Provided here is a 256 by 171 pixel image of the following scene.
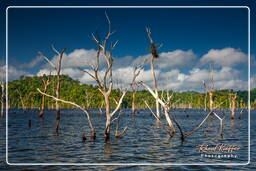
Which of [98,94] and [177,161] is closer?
[177,161]

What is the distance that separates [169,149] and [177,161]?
478 cm

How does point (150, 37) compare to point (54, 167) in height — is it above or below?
above

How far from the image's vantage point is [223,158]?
1925 centimetres

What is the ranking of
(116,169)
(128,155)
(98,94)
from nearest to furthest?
(116,169), (128,155), (98,94)

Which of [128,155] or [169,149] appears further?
[169,149]

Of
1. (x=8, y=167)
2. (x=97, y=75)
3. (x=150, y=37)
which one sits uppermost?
(x=150, y=37)

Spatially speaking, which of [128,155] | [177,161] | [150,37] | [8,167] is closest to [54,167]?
[8,167]

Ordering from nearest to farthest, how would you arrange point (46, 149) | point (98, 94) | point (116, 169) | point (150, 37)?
point (116, 169), point (46, 149), point (150, 37), point (98, 94)

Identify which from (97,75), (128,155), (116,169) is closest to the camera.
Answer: (116,169)

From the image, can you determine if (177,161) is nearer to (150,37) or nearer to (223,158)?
(223,158)

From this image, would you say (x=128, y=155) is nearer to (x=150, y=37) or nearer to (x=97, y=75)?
(x=97, y=75)

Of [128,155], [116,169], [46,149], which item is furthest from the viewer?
[46,149]

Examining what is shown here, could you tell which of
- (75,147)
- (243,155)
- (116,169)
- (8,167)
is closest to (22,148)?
(75,147)

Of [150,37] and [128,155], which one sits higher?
[150,37]
